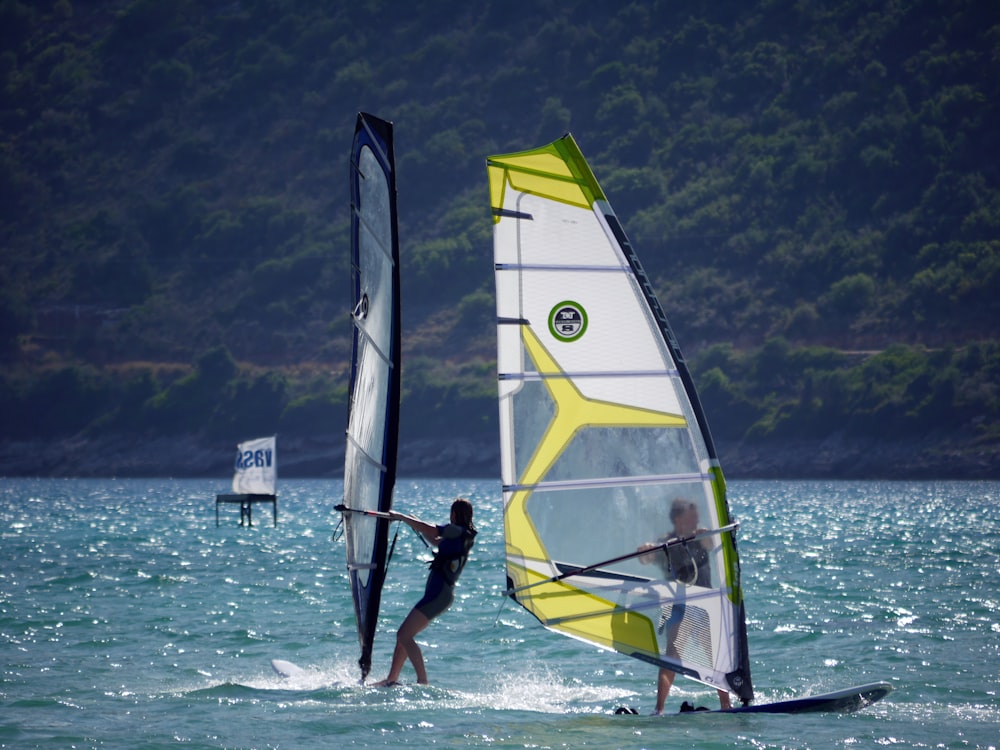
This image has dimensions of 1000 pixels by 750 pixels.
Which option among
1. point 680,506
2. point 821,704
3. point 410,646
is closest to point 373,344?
point 410,646

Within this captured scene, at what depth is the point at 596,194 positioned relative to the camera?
1003 centimetres

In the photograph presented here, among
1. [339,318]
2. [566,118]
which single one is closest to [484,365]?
→ [339,318]

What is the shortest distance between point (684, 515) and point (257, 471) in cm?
3468

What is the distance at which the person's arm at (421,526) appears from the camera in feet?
33.7

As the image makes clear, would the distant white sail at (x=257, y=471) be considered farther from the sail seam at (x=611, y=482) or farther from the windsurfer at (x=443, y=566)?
the sail seam at (x=611, y=482)

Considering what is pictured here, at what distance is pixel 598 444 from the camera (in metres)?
10.4

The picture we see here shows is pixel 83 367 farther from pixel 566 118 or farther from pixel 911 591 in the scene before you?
pixel 911 591

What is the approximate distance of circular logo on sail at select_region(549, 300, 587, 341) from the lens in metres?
10.2

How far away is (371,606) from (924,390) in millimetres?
94429

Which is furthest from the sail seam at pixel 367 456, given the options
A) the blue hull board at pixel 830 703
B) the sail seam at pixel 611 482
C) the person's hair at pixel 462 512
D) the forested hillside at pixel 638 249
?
the forested hillside at pixel 638 249

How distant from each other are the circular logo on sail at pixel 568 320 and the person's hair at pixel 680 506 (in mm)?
1384

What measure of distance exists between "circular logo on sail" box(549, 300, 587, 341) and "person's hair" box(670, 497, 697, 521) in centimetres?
138

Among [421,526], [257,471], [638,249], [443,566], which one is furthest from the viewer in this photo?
[638,249]

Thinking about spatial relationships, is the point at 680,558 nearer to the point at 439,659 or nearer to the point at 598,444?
the point at 598,444
